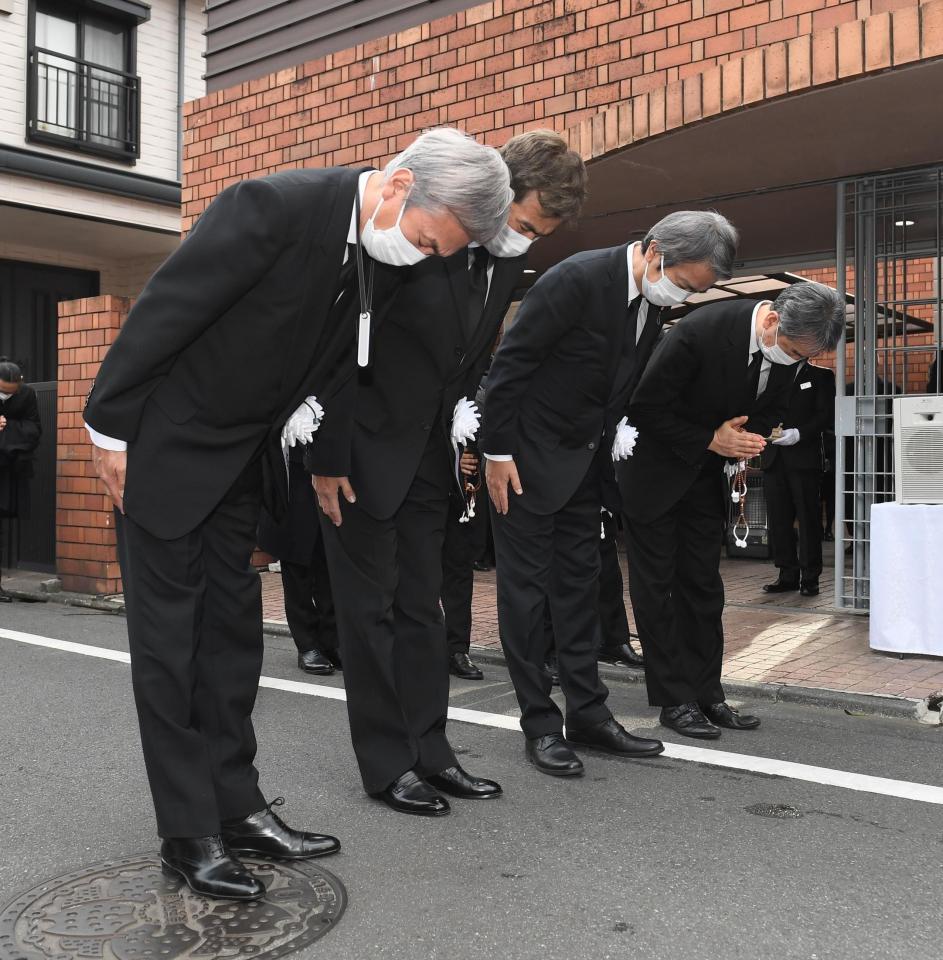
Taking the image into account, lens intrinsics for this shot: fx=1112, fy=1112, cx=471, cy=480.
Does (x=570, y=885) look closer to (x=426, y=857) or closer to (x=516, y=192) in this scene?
(x=426, y=857)

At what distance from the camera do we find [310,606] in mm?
5707

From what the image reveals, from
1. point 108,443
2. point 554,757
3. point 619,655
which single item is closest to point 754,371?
point 554,757

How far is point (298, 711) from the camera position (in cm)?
471

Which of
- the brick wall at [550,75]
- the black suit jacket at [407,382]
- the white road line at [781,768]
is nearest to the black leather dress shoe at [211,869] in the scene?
the black suit jacket at [407,382]

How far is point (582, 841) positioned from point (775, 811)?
68cm

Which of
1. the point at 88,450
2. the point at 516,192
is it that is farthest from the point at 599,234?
the point at 516,192

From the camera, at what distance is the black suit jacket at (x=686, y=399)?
4.07 metres

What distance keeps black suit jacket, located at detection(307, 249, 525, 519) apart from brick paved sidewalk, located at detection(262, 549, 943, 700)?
2618mm

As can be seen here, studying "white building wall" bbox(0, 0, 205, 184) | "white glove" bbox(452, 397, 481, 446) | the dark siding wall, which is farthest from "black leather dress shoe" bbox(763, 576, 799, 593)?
"white building wall" bbox(0, 0, 205, 184)

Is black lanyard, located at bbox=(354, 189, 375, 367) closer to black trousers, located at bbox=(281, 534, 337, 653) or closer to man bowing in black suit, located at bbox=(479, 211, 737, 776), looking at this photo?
man bowing in black suit, located at bbox=(479, 211, 737, 776)

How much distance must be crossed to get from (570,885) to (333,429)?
4.52ft

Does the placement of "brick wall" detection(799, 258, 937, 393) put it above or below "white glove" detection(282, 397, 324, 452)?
above

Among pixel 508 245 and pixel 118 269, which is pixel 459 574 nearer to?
pixel 508 245

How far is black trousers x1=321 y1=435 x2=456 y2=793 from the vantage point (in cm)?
335
